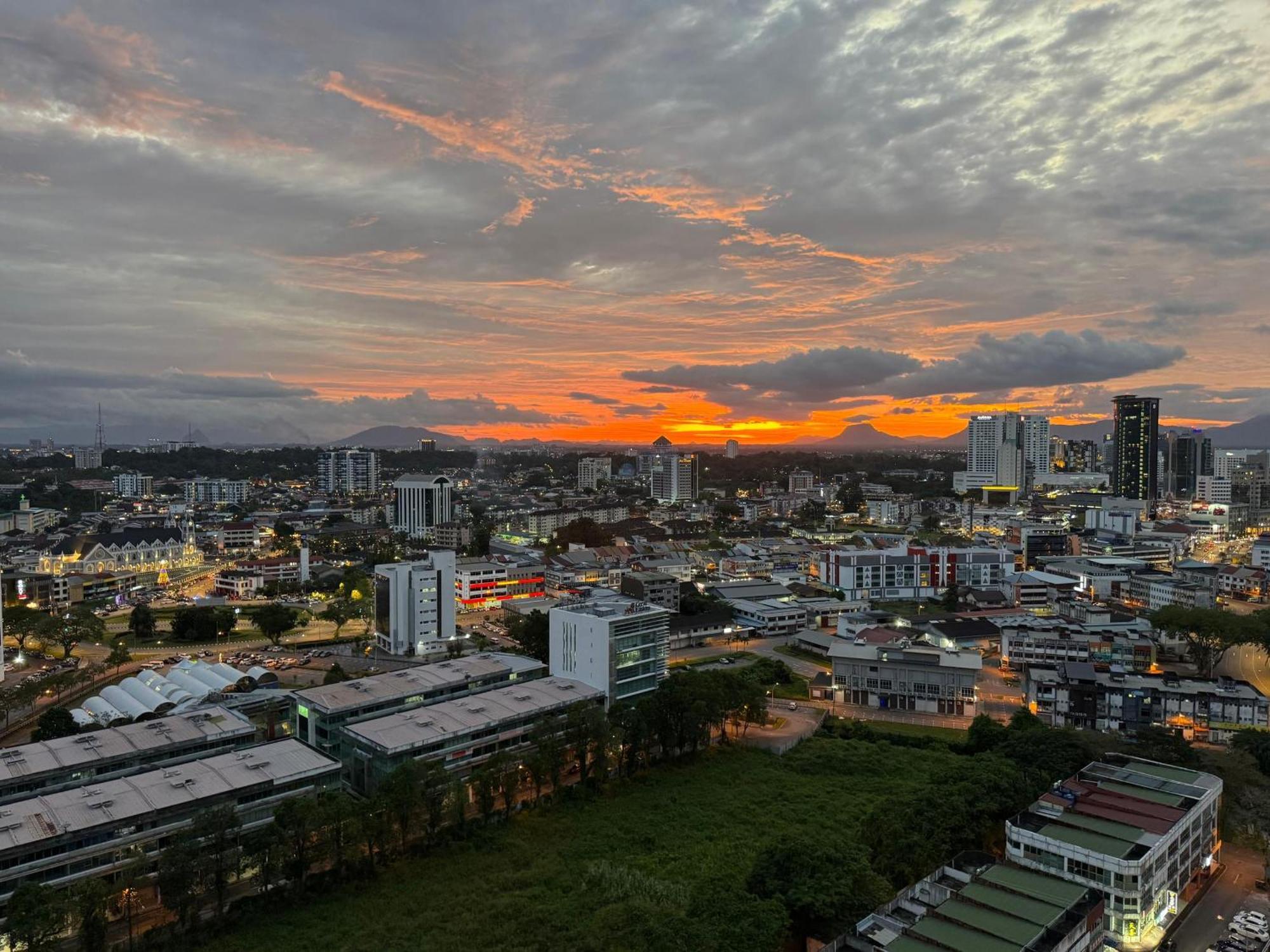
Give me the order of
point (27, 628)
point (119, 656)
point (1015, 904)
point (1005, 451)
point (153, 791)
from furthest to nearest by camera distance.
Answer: point (1005, 451)
point (27, 628)
point (119, 656)
point (153, 791)
point (1015, 904)

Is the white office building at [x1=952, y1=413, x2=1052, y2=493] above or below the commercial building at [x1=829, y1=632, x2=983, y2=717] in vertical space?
above

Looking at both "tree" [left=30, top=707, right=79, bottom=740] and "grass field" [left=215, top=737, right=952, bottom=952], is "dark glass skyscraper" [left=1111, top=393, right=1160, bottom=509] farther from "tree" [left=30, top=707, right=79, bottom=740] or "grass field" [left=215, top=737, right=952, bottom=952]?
"tree" [left=30, top=707, right=79, bottom=740]

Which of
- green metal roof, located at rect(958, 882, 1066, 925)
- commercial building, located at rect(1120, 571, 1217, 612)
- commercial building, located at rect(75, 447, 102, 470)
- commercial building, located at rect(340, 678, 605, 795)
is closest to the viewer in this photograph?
green metal roof, located at rect(958, 882, 1066, 925)

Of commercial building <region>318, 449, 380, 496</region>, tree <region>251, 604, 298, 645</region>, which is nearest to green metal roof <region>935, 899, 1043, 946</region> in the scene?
tree <region>251, 604, 298, 645</region>

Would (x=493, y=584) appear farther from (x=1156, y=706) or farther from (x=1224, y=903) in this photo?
(x=1224, y=903)

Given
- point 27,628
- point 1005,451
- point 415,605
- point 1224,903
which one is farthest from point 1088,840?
point 1005,451
